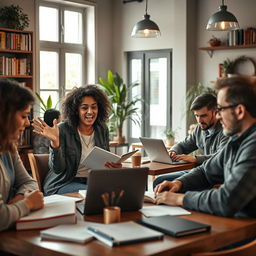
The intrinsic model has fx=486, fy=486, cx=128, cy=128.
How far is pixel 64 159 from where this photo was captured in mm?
3650

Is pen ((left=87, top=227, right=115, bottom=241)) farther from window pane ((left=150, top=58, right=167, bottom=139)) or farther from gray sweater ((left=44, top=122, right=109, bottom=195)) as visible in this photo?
window pane ((left=150, top=58, right=167, bottom=139))

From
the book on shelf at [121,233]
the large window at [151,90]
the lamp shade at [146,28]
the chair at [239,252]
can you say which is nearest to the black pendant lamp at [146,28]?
the lamp shade at [146,28]

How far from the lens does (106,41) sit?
8.49 metres

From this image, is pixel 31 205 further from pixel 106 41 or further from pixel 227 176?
pixel 106 41

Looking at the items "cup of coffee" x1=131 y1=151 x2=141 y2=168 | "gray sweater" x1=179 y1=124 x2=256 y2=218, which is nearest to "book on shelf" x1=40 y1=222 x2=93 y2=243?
"gray sweater" x1=179 y1=124 x2=256 y2=218

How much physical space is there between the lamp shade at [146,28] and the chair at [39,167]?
242cm

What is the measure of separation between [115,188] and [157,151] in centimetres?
206

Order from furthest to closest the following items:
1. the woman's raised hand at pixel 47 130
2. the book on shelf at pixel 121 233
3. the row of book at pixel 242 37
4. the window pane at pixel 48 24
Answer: the window pane at pixel 48 24
the row of book at pixel 242 37
the woman's raised hand at pixel 47 130
the book on shelf at pixel 121 233

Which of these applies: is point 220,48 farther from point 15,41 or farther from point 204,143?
point 204,143

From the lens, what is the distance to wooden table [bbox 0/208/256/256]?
1779 mm

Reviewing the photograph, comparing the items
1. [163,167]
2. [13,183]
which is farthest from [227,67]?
[13,183]

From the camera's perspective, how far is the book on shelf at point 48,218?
2.05 metres

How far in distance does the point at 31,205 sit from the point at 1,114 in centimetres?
43

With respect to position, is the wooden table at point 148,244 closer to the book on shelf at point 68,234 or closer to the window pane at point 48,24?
the book on shelf at point 68,234
